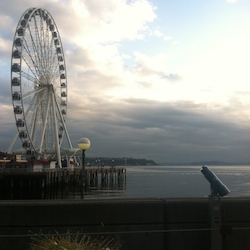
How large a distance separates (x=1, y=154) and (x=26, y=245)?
296ft

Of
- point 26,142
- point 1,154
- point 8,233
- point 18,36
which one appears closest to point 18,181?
point 26,142

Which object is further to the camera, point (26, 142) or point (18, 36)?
point (26, 142)

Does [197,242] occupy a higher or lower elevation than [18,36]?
lower

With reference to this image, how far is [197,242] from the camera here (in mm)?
7277

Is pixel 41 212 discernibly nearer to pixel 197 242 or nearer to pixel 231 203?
pixel 197 242

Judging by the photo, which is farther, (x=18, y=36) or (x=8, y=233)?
(x=18, y=36)

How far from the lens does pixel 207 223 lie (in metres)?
7.36

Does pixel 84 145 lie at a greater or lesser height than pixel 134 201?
greater

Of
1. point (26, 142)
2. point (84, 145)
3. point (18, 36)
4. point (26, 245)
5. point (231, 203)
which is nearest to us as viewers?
point (26, 245)

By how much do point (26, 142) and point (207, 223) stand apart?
62239mm

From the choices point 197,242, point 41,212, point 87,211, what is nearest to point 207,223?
point 197,242

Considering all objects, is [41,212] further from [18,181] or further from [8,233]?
[18,181]

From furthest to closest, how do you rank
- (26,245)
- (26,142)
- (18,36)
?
(26,142), (18,36), (26,245)

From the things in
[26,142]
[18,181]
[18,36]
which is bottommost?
[18,181]
